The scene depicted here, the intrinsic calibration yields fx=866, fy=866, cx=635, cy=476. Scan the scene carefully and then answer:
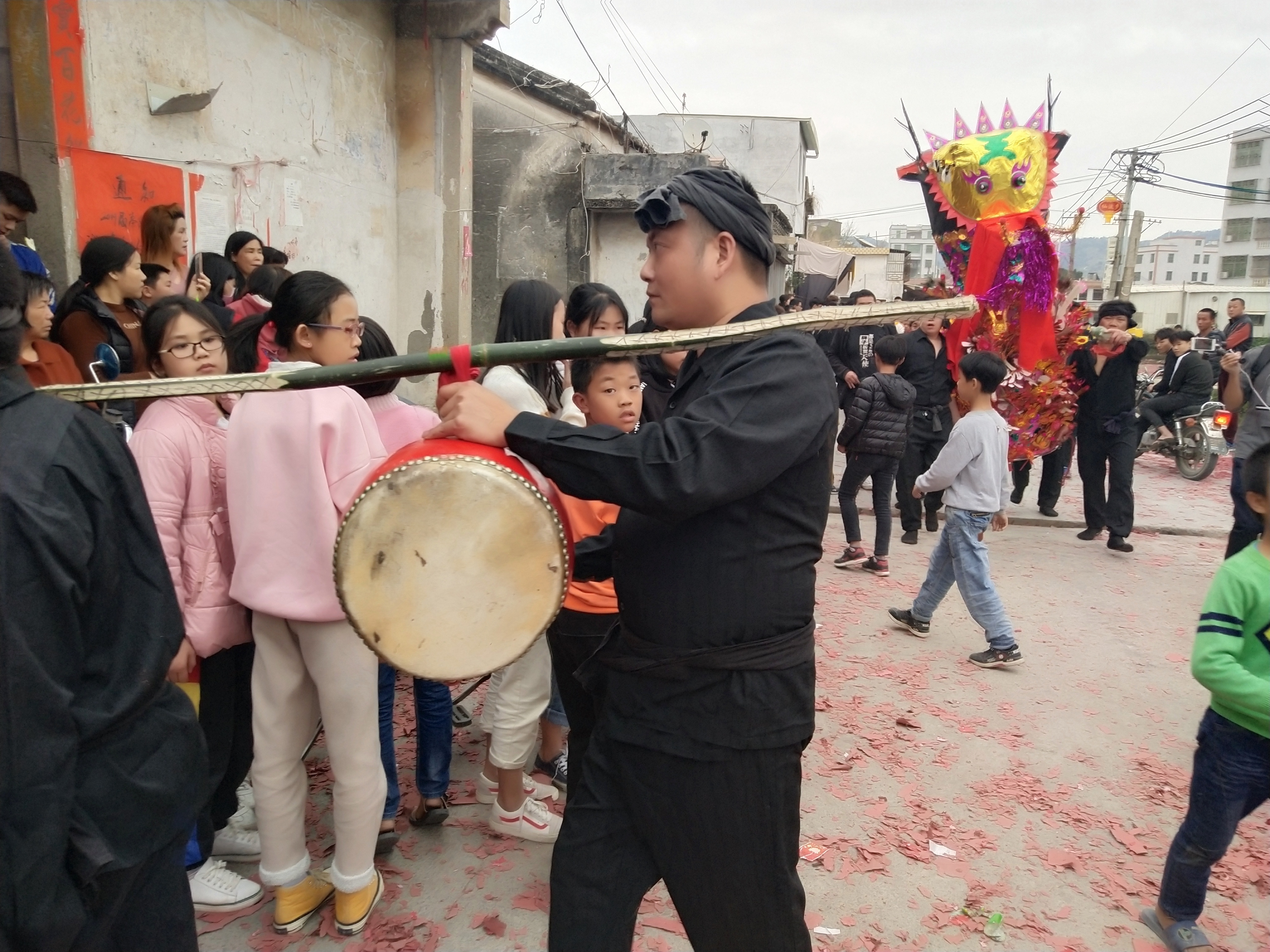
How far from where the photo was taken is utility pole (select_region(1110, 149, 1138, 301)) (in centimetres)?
3041

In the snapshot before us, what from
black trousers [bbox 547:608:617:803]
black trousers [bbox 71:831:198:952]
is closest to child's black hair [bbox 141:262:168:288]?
black trousers [bbox 547:608:617:803]

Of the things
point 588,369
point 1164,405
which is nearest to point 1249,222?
point 1164,405

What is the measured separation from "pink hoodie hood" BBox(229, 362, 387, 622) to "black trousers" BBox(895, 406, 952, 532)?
6287 mm

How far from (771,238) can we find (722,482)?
665mm

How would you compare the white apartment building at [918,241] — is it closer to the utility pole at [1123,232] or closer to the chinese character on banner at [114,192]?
the utility pole at [1123,232]

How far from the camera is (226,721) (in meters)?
2.89

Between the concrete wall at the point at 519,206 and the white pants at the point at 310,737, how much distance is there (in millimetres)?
8290

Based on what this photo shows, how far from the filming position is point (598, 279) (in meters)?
11.2

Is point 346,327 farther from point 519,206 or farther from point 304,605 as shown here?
point 519,206

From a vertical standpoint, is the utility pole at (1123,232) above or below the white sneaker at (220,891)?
above

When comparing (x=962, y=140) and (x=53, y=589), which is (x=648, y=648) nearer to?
(x=53, y=589)

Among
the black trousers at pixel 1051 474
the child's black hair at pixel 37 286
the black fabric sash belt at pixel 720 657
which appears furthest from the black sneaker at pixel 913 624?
the child's black hair at pixel 37 286

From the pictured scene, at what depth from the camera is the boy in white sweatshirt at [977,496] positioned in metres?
4.98

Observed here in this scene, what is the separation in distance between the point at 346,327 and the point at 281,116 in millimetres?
4492
